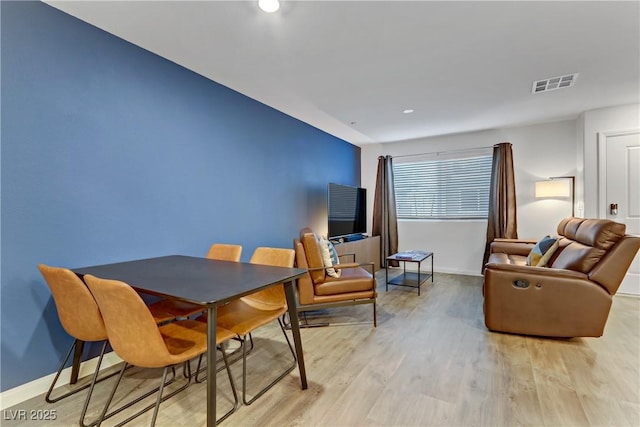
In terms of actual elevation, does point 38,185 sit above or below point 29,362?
above

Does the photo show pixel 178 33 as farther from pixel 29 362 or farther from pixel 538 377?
pixel 538 377

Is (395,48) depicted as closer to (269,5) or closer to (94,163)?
(269,5)

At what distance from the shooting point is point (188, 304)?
2307 mm

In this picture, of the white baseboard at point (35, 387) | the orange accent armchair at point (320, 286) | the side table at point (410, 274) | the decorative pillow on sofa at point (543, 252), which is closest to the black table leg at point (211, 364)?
the white baseboard at point (35, 387)

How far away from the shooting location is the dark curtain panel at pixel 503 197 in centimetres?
478

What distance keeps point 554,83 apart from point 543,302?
7.44ft

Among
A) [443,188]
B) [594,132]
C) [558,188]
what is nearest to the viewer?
[594,132]

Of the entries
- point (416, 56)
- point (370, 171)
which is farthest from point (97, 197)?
point (370, 171)

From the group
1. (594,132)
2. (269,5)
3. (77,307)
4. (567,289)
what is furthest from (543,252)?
(77,307)

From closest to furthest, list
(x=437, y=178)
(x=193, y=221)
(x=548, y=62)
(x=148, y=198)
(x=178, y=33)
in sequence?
(x=178, y=33)
(x=148, y=198)
(x=548, y=62)
(x=193, y=221)
(x=437, y=178)

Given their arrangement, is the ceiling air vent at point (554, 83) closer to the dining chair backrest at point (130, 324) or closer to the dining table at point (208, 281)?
the dining table at point (208, 281)

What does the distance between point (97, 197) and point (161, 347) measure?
1421 millimetres

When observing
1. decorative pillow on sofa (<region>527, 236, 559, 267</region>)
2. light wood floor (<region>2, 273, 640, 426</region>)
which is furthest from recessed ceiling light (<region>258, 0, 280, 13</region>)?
decorative pillow on sofa (<region>527, 236, 559, 267</region>)

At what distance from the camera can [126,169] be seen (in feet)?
7.80
